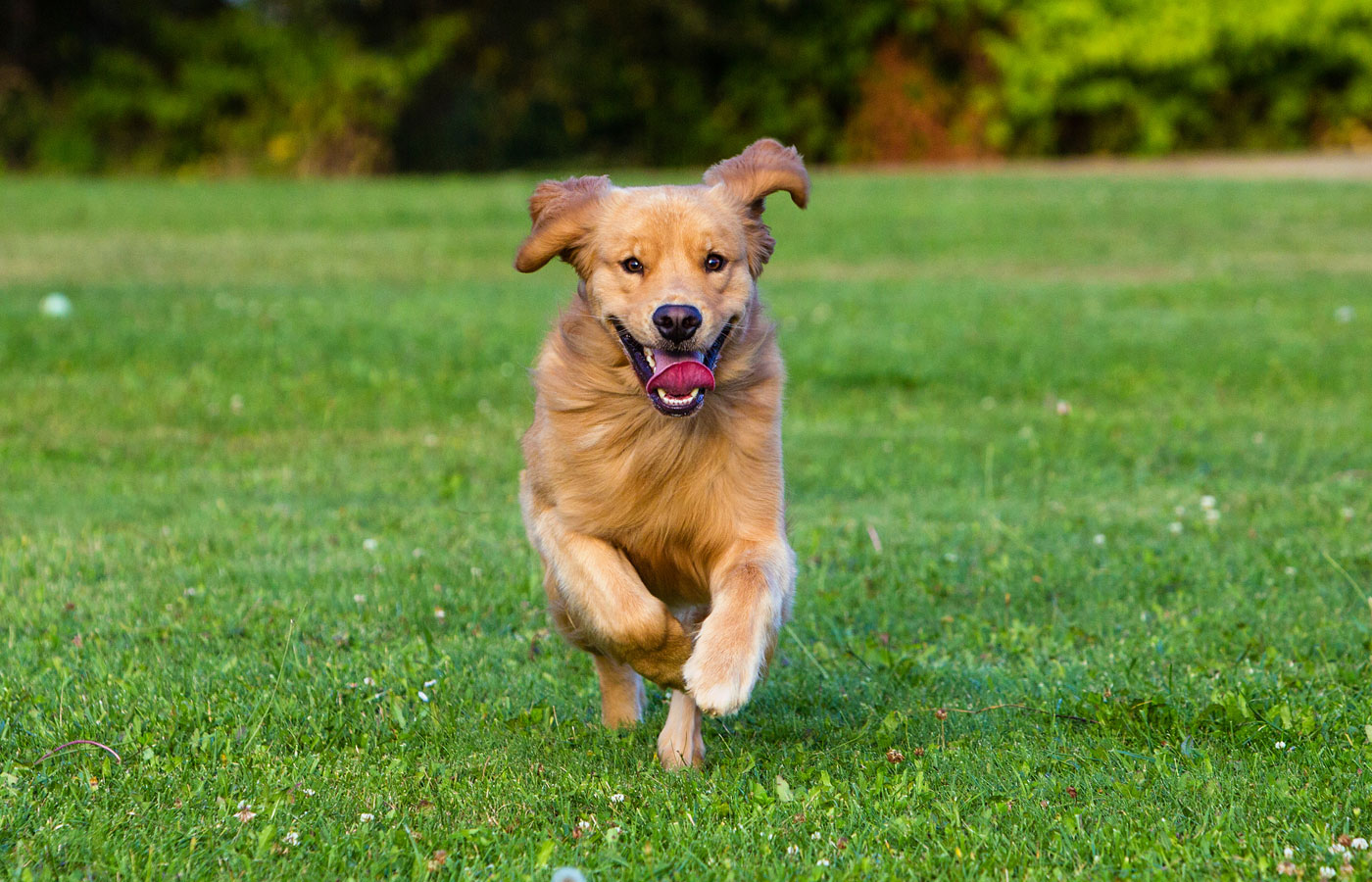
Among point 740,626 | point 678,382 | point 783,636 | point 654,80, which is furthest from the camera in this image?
point 654,80

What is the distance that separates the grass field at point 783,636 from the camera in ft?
13.0

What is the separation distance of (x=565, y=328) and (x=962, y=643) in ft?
6.38

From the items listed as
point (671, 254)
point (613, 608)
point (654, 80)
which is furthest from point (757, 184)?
point (654, 80)

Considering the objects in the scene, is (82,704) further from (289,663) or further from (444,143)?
(444,143)

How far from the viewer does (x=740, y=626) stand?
4191mm

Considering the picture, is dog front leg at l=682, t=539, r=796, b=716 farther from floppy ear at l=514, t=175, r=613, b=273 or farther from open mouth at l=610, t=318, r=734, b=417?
floppy ear at l=514, t=175, r=613, b=273

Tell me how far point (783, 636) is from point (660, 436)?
1.59 metres

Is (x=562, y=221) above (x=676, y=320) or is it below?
above

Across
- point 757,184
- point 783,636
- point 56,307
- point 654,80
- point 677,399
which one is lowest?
point 56,307

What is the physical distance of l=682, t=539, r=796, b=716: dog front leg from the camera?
13.3 feet

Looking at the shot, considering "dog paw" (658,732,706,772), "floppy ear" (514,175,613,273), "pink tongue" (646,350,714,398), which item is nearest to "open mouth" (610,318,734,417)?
"pink tongue" (646,350,714,398)

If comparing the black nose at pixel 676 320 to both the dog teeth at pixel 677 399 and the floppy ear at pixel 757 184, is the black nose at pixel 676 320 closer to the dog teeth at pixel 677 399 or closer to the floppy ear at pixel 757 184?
the dog teeth at pixel 677 399

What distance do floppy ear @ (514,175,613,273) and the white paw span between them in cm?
142

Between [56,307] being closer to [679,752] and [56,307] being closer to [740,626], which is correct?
[679,752]
